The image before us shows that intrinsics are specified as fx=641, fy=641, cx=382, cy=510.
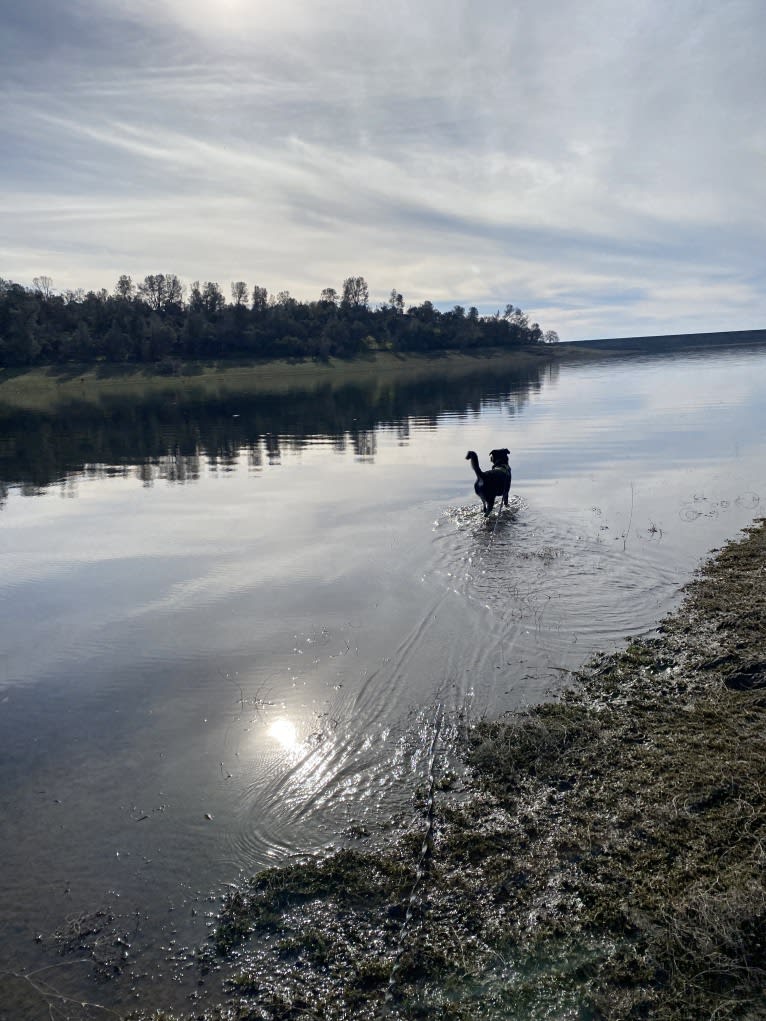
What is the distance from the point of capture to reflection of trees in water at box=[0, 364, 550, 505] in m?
24.7

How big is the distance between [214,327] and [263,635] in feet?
395

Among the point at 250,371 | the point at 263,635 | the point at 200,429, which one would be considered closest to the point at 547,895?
the point at 263,635

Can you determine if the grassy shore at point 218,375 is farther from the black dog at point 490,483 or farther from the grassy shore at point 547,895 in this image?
the grassy shore at point 547,895

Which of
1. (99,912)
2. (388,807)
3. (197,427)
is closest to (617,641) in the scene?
(388,807)

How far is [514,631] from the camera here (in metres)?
9.19

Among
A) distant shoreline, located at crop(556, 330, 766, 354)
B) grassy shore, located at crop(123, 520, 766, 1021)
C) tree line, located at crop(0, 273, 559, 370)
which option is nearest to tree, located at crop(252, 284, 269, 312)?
tree line, located at crop(0, 273, 559, 370)

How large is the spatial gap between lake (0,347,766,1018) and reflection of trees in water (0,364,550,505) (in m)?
0.97

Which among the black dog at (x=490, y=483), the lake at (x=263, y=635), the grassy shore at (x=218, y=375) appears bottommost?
the lake at (x=263, y=635)

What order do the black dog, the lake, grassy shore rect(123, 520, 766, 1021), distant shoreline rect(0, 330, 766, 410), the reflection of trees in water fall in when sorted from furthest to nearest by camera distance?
distant shoreline rect(0, 330, 766, 410) < the reflection of trees in water < the black dog < the lake < grassy shore rect(123, 520, 766, 1021)

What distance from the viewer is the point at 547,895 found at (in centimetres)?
455

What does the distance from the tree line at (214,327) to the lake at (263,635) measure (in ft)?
287

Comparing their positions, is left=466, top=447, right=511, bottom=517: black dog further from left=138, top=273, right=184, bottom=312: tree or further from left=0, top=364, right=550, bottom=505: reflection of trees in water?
left=138, top=273, right=184, bottom=312: tree

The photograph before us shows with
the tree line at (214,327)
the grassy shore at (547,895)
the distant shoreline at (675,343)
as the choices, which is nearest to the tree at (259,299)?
the tree line at (214,327)

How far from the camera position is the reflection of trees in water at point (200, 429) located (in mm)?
24734
